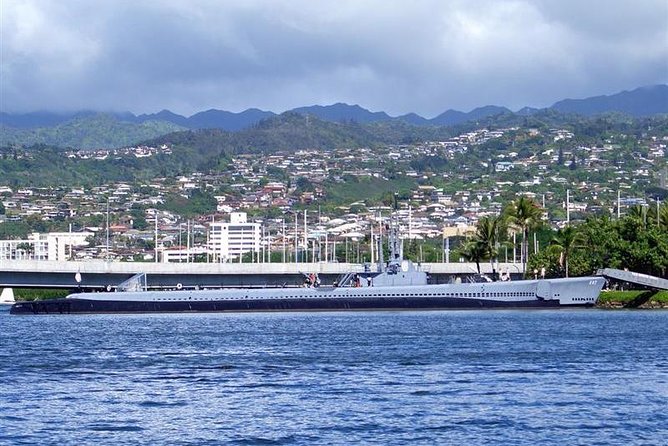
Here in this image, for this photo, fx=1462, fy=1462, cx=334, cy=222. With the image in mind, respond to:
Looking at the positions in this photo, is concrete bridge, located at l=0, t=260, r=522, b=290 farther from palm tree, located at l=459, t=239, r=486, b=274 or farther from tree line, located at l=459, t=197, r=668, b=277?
tree line, located at l=459, t=197, r=668, b=277

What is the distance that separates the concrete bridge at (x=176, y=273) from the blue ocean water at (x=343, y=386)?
52197mm

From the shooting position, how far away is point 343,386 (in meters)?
52.7

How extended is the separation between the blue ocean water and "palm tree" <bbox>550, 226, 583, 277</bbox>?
5106 cm

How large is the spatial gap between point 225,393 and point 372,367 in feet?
33.6

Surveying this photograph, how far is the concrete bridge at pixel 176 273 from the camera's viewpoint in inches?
5561

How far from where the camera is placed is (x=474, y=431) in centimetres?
4119

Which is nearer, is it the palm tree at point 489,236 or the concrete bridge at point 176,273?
the concrete bridge at point 176,273

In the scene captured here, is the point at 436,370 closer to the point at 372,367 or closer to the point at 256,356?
the point at 372,367

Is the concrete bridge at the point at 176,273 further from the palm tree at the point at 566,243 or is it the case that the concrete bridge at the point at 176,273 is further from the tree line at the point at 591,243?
the palm tree at the point at 566,243

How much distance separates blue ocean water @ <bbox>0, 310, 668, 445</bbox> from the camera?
41688 mm

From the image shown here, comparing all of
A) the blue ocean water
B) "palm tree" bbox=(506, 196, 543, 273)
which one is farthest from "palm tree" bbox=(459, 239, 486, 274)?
the blue ocean water

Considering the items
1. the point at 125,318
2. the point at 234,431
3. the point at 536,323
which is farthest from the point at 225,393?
the point at 125,318

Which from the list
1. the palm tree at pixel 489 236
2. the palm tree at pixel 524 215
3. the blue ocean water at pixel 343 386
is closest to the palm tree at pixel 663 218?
the palm tree at pixel 524 215

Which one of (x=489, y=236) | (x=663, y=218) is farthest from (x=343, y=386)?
(x=489, y=236)
